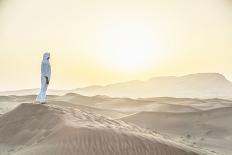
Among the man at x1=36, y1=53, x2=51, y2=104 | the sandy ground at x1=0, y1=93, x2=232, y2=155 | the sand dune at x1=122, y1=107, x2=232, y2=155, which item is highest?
the man at x1=36, y1=53, x2=51, y2=104

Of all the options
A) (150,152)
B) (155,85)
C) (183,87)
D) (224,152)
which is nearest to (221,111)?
(224,152)

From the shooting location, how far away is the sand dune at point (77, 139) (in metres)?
8.65

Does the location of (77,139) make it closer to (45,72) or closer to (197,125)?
(45,72)

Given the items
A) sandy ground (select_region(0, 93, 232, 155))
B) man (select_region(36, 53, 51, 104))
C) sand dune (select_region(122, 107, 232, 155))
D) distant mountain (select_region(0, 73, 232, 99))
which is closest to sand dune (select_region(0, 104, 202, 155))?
sandy ground (select_region(0, 93, 232, 155))

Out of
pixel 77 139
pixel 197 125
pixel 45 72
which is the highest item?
pixel 45 72

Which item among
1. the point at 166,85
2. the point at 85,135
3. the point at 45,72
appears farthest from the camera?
the point at 166,85

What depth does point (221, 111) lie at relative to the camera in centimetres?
2248

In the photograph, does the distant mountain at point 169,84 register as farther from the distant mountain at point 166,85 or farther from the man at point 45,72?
the man at point 45,72

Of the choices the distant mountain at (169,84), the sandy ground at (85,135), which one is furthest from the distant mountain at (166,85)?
the sandy ground at (85,135)

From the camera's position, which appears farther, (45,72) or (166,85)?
(166,85)

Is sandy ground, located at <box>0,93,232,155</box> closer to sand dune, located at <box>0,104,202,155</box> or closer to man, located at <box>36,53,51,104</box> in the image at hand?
sand dune, located at <box>0,104,202,155</box>

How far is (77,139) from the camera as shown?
350 inches

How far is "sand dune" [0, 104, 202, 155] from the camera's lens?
28.4 feet

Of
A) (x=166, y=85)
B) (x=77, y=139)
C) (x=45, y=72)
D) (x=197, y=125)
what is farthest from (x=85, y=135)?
(x=166, y=85)
